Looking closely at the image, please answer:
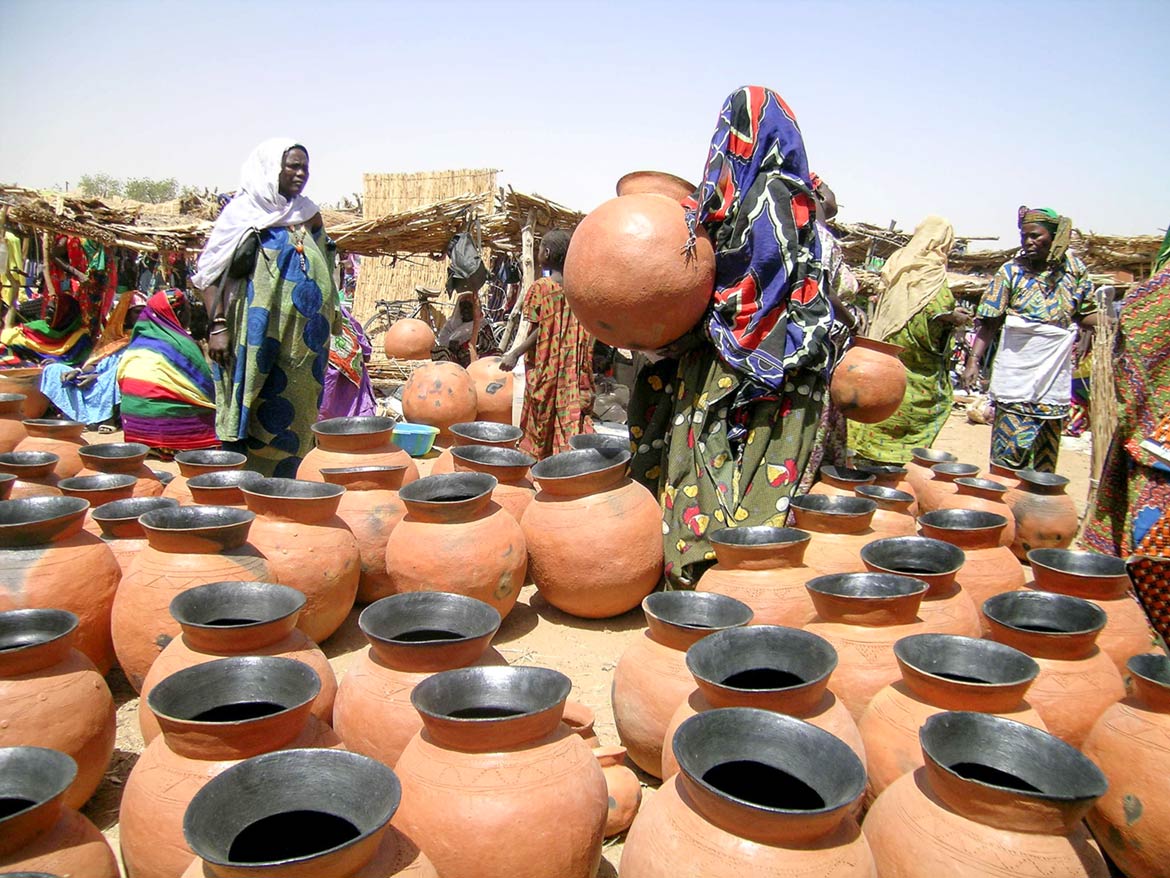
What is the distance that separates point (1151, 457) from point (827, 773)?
174cm

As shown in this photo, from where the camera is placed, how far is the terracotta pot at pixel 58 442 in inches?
200

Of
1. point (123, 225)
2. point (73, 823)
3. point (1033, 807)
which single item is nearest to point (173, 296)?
point (123, 225)

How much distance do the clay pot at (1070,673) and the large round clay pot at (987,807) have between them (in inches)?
27.2

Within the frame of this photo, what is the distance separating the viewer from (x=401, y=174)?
18.6m

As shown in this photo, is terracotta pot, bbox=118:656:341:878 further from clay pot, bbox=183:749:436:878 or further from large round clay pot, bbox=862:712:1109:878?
large round clay pot, bbox=862:712:1109:878

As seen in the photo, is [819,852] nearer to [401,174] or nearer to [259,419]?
[259,419]

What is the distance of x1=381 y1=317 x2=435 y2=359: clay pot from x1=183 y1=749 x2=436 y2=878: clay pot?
31.9 feet

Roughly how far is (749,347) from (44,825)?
10.4 feet

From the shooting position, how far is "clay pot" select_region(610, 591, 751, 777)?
2.54 metres

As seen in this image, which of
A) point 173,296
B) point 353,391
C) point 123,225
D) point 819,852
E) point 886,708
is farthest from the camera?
point 123,225

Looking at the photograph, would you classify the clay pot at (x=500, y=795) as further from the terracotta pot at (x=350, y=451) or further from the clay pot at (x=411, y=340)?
the clay pot at (x=411, y=340)

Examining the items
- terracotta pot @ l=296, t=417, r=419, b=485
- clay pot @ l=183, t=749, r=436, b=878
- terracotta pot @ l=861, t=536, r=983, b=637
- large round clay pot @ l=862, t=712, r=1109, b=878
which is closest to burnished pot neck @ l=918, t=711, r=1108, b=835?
large round clay pot @ l=862, t=712, r=1109, b=878

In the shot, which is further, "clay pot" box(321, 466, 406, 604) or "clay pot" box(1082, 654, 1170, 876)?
"clay pot" box(321, 466, 406, 604)

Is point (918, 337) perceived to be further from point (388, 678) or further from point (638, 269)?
point (388, 678)
